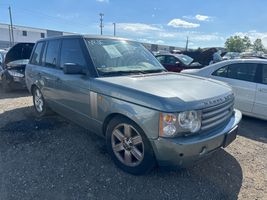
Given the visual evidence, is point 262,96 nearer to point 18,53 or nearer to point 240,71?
point 240,71

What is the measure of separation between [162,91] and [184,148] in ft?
2.35

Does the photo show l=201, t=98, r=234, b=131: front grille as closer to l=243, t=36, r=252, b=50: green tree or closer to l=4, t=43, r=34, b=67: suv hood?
l=4, t=43, r=34, b=67: suv hood

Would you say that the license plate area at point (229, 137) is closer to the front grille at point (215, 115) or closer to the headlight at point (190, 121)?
the front grille at point (215, 115)

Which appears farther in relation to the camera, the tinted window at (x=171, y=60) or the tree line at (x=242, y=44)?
the tree line at (x=242, y=44)

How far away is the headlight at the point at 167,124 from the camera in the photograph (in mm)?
2464

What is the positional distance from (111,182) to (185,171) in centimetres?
108

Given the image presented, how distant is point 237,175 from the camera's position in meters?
3.16

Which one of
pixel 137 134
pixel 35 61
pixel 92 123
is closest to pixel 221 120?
pixel 137 134

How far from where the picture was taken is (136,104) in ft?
8.90

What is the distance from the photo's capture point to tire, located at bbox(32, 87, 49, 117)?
5.17 meters

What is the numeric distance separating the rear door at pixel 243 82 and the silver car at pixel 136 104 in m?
2.00

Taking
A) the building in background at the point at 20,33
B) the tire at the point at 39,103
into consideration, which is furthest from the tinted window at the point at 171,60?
the building in background at the point at 20,33

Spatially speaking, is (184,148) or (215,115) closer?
(184,148)

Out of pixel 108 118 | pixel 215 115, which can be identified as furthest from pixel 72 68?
pixel 215 115
